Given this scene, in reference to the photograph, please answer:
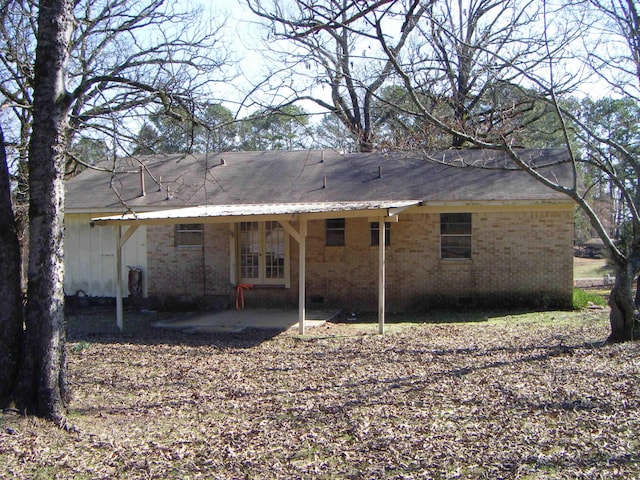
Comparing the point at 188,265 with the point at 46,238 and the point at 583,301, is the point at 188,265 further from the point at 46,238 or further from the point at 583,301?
the point at 583,301

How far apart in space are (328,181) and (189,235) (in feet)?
13.6

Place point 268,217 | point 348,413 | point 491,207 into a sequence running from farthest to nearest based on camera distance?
point 491,207 → point 268,217 → point 348,413

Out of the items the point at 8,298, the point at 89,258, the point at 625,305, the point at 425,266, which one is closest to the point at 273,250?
the point at 425,266

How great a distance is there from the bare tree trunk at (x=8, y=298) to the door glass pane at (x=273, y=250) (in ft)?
31.9

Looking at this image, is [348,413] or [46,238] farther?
[348,413]

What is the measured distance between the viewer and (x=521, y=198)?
14367mm

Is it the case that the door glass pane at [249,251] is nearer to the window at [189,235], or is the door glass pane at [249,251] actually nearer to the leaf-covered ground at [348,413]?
the window at [189,235]

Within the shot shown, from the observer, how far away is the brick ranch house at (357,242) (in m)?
14.6

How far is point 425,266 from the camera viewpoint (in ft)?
49.3

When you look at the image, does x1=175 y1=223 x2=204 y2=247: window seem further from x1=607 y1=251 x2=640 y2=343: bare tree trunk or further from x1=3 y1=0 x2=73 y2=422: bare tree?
x1=607 y1=251 x2=640 y2=343: bare tree trunk

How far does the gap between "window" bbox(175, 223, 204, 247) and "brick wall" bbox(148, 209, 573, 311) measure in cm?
28

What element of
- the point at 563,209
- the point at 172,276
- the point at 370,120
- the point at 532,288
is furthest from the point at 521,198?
the point at 370,120

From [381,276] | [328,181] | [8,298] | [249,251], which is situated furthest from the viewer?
[328,181]

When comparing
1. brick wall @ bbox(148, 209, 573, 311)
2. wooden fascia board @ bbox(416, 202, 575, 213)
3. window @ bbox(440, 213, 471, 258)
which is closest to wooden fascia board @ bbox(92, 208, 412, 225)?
wooden fascia board @ bbox(416, 202, 575, 213)
